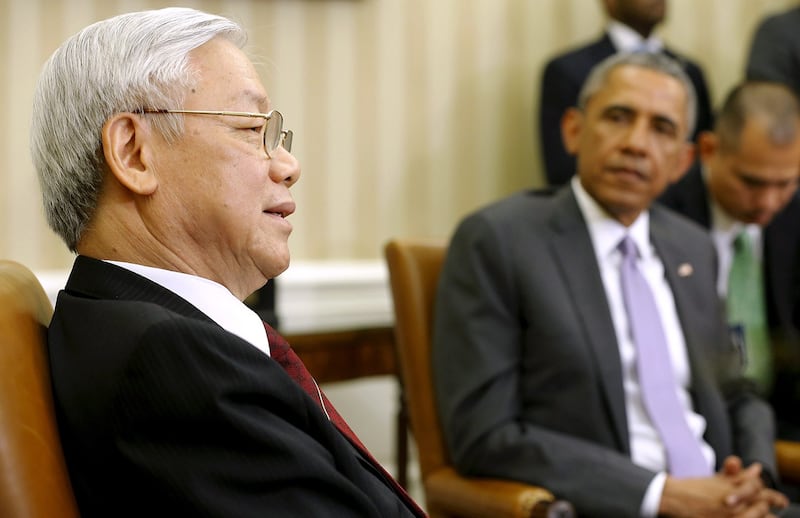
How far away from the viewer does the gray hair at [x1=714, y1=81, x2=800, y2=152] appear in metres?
2.76

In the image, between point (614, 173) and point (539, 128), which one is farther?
point (539, 128)

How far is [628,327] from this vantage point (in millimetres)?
2225

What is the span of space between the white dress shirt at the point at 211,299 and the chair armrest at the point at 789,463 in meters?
1.65

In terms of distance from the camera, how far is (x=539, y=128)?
3.75 metres

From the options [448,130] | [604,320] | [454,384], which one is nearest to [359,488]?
[454,384]

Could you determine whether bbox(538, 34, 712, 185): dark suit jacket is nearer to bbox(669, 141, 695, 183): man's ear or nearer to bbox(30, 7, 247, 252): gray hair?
bbox(669, 141, 695, 183): man's ear

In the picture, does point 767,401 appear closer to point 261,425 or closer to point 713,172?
point 713,172

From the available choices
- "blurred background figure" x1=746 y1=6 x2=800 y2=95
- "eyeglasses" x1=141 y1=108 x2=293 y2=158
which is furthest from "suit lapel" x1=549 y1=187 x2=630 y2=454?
"blurred background figure" x1=746 y1=6 x2=800 y2=95

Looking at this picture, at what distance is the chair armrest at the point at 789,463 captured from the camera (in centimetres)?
236

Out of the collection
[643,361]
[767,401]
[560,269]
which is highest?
[560,269]

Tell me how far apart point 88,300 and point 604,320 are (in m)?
1.32

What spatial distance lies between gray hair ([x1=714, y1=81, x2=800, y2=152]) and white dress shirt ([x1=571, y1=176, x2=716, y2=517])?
0.56 meters

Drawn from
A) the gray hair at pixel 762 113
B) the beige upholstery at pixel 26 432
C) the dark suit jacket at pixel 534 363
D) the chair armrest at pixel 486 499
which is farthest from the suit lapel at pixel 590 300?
the beige upholstery at pixel 26 432

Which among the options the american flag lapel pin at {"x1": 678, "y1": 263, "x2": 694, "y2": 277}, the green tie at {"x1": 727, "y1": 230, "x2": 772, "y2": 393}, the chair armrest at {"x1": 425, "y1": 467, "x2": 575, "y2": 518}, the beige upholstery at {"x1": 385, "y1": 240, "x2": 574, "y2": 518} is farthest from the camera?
the green tie at {"x1": 727, "y1": 230, "x2": 772, "y2": 393}
